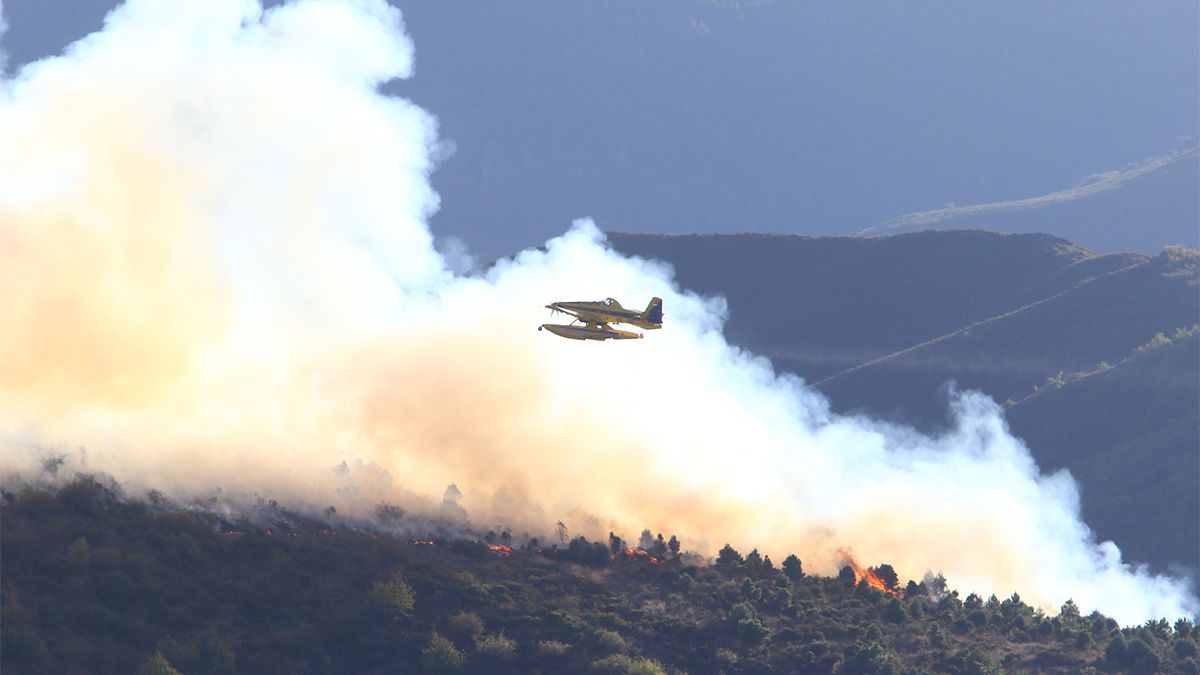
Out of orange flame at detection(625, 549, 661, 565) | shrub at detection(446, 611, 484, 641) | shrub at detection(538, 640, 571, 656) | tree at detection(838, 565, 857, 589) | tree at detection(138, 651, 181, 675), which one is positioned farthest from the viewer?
tree at detection(838, 565, 857, 589)

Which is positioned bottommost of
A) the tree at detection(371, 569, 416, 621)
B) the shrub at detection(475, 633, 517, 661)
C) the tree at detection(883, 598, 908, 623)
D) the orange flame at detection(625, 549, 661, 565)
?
the shrub at detection(475, 633, 517, 661)

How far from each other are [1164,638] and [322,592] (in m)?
60.9

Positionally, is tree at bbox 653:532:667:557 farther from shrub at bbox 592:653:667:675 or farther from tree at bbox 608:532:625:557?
shrub at bbox 592:653:667:675

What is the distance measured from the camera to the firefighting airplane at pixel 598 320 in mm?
143750

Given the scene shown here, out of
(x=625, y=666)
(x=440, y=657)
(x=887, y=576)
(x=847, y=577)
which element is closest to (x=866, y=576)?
(x=887, y=576)

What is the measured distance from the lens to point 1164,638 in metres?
145

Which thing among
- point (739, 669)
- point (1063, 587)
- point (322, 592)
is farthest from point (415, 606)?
point (1063, 587)

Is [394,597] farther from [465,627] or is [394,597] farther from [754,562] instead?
[754,562]

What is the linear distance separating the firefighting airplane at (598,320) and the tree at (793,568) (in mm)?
19445

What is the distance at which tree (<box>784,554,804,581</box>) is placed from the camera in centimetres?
14488

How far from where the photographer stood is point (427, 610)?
123750 millimetres

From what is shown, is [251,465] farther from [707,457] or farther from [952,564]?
[952,564]

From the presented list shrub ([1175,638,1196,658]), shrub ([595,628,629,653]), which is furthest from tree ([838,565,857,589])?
shrub ([595,628,629,653])

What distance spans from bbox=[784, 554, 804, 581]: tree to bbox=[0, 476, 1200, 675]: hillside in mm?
1096
